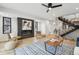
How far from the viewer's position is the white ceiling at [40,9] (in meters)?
1.97

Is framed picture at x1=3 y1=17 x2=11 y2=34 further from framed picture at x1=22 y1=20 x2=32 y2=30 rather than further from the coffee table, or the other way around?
the coffee table

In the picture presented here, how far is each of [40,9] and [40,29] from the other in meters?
0.41

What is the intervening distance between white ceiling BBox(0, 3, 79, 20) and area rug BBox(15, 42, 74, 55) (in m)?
0.60

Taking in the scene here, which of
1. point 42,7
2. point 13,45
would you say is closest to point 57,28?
point 42,7

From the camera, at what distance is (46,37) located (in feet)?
6.78

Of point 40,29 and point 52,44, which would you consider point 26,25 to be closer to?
point 40,29

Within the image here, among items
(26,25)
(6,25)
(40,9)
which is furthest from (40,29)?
(6,25)

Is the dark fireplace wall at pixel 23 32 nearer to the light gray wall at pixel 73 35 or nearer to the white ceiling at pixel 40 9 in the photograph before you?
the white ceiling at pixel 40 9

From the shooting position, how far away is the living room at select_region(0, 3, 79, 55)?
1989 mm

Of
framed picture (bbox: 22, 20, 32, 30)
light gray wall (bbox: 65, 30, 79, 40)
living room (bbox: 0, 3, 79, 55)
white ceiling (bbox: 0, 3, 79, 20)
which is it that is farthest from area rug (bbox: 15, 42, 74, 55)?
white ceiling (bbox: 0, 3, 79, 20)

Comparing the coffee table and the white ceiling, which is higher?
the white ceiling

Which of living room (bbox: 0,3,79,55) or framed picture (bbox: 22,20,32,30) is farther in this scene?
framed picture (bbox: 22,20,32,30)

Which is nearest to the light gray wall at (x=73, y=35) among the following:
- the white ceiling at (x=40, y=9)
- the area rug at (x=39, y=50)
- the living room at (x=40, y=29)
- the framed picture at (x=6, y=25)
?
the living room at (x=40, y=29)

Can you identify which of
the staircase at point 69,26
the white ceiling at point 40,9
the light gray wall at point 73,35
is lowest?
the light gray wall at point 73,35
